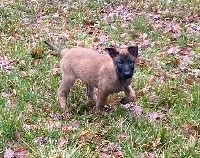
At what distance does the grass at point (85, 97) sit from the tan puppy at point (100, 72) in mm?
247

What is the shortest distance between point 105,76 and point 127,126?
0.90 meters

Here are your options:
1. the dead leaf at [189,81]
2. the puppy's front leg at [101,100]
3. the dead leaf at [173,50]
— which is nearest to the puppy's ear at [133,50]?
the puppy's front leg at [101,100]

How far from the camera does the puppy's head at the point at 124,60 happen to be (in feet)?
24.3

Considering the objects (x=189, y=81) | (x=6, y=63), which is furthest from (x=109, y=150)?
(x=6, y=63)

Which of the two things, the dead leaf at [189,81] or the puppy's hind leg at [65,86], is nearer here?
the puppy's hind leg at [65,86]

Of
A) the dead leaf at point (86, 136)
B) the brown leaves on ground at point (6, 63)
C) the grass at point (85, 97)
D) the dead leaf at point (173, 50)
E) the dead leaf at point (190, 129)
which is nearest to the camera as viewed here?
the grass at point (85, 97)

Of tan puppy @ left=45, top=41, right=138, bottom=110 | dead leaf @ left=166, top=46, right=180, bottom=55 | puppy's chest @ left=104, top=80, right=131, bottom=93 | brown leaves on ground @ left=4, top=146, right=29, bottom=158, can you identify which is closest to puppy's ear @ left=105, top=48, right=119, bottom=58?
tan puppy @ left=45, top=41, right=138, bottom=110

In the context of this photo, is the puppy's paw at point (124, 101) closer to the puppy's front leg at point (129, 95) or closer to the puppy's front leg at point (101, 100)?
the puppy's front leg at point (129, 95)

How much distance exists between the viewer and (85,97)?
870 cm

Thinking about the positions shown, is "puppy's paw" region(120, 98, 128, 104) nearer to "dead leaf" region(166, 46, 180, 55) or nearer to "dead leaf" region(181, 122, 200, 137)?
"dead leaf" region(181, 122, 200, 137)

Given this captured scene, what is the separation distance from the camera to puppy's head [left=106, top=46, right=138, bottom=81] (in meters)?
7.39

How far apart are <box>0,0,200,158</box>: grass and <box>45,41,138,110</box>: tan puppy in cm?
25

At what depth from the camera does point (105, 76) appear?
7.85m

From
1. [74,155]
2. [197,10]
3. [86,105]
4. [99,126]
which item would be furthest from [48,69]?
[197,10]
